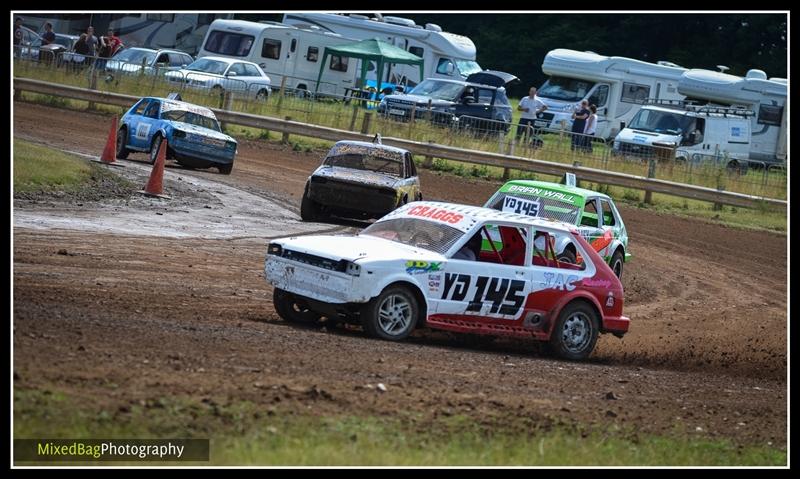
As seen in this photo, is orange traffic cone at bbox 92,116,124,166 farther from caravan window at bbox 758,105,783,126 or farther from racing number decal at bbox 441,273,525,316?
caravan window at bbox 758,105,783,126

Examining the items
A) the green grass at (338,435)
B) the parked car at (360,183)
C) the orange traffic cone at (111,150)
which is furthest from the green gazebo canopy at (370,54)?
the green grass at (338,435)

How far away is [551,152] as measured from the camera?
102ft

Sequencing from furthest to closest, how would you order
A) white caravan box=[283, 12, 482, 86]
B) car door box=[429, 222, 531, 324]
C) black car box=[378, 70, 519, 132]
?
white caravan box=[283, 12, 482, 86]
black car box=[378, 70, 519, 132]
car door box=[429, 222, 531, 324]

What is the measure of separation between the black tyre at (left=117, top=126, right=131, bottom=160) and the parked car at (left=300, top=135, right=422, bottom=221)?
6266mm

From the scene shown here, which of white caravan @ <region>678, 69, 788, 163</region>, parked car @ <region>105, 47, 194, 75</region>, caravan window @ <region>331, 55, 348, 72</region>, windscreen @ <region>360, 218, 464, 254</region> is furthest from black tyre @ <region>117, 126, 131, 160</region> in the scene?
white caravan @ <region>678, 69, 788, 163</region>

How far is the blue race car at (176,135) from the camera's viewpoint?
2438cm

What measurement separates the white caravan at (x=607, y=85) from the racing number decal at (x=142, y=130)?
66.8 feet

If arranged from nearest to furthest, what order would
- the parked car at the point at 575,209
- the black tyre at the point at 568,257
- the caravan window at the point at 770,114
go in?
1. the black tyre at the point at 568,257
2. the parked car at the point at 575,209
3. the caravan window at the point at 770,114

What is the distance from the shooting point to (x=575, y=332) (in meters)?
12.5

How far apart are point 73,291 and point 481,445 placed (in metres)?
5.09

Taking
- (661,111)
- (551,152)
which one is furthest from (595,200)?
(661,111)

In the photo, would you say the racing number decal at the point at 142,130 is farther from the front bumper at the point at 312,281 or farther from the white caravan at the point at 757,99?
the white caravan at the point at 757,99

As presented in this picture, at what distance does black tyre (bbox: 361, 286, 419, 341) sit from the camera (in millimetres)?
11172
